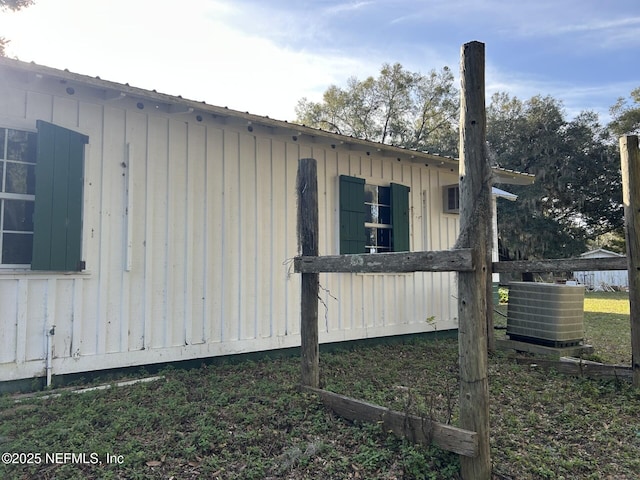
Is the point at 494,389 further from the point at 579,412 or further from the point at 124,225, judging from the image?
the point at 124,225

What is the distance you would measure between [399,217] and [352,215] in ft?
→ 3.14

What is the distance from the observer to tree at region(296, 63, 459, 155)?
915 inches

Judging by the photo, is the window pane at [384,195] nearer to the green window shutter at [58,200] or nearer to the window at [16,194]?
the green window shutter at [58,200]

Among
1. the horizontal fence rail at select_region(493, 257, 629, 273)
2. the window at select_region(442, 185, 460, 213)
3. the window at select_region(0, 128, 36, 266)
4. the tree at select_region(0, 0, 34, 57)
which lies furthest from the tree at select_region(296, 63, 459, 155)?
the window at select_region(0, 128, 36, 266)

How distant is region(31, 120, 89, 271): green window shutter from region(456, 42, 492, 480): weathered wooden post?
3.52 m

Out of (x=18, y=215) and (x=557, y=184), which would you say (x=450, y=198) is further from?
(x=557, y=184)

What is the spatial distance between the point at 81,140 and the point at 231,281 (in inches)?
85.0

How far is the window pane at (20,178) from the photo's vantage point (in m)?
3.90

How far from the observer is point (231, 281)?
5.05 meters

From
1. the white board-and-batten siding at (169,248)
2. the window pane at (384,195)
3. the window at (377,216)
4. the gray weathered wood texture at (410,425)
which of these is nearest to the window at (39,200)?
the white board-and-batten siding at (169,248)

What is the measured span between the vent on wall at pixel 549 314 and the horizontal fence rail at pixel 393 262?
3597 millimetres

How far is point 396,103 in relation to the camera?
23438 millimetres

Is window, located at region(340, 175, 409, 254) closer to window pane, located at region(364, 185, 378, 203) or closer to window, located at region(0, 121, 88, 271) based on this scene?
window pane, located at region(364, 185, 378, 203)

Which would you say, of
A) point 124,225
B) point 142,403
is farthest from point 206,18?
point 142,403
